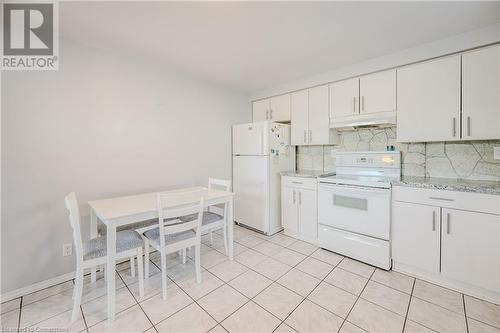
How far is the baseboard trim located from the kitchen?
0.5 inches

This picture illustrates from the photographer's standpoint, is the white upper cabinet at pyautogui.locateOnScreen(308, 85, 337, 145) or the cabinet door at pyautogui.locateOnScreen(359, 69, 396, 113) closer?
the cabinet door at pyautogui.locateOnScreen(359, 69, 396, 113)

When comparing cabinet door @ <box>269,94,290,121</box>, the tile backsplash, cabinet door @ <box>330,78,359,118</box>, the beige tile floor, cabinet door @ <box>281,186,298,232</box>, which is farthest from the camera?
cabinet door @ <box>269,94,290,121</box>

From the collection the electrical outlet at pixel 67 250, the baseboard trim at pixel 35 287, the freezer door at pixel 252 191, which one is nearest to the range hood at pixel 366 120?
the freezer door at pixel 252 191

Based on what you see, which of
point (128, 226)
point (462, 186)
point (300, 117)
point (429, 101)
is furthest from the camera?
point (300, 117)

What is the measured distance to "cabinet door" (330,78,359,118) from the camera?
2654 millimetres

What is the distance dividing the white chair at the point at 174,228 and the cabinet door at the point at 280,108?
203 centimetres

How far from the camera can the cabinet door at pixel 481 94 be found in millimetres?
1872

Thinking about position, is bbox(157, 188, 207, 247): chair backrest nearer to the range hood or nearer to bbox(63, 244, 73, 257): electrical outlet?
bbox(63, 244, 73, 257): electrical outlet

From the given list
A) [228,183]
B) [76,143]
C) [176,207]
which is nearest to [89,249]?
[176,207]

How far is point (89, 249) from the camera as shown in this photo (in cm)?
171

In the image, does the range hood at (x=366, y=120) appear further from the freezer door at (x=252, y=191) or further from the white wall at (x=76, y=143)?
the white wall at (x=76, y=143)

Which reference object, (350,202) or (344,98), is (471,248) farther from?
(344,98)

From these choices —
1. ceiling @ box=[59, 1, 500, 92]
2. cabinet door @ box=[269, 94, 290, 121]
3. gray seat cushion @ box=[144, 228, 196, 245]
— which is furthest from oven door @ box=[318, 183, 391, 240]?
gray seat cushion @ box=[144, 228, 196, 245]

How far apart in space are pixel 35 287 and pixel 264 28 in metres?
3.07
